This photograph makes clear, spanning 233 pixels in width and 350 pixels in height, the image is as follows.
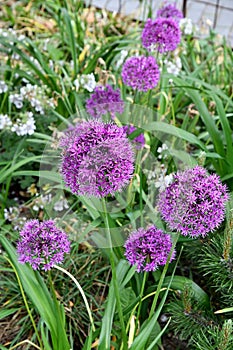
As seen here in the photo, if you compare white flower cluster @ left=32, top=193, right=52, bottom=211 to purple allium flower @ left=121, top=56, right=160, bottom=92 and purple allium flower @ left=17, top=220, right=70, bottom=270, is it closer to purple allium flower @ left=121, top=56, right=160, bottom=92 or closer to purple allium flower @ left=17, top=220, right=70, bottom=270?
purple allium flower @ left=121, top=56, right=160, bottom=92

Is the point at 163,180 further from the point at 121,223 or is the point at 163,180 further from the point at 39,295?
the point at 39,295

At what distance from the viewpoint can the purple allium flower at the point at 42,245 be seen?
159 centimetres

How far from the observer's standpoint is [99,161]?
1.39 metres

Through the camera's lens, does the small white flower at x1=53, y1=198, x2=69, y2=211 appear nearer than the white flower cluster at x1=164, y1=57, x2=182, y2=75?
Yes

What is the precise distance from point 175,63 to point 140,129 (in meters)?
1.14

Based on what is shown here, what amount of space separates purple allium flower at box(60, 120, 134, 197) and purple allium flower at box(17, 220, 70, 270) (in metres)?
0.21

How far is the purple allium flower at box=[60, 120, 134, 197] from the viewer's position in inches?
54.7

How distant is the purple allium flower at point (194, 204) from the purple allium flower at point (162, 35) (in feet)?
3.37

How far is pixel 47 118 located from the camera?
2.96 m

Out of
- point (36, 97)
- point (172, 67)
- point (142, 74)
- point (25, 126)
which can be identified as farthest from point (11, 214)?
point (172, 67)

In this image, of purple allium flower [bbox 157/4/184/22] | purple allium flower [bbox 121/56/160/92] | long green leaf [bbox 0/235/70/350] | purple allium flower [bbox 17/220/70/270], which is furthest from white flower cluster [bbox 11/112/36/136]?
purple allium flower [bbox 17/220/70/270]

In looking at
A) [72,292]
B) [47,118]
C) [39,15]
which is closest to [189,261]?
[72,292]

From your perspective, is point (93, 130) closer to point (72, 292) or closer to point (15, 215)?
point (72, 292)

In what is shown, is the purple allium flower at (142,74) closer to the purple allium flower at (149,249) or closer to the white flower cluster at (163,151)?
the white flower cluster at (163,151)
